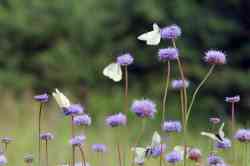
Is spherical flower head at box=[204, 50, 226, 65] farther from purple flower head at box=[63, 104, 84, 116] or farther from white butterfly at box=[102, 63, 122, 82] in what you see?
purple flower head at box=[63, 104, 84, 116]

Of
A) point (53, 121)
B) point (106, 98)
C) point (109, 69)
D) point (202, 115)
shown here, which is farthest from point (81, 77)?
point (109, 69)

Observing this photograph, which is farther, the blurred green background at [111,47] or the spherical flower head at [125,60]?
the blurred green background at [111,47]

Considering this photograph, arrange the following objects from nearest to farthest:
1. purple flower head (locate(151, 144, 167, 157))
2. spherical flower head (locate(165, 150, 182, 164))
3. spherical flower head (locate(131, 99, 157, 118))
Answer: spherical flower head (locate(131, 99, 157, 118)), purple flower head (locate(151, 144, 167, 157)), spherical flower head (locate(165, 150, 182, 164))

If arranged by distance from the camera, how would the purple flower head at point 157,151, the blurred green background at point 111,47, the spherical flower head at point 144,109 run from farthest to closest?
1. the blurred green background at point 111,47
2. the purple flower head at point 157,151
3. the spherical flower head at point 144,109

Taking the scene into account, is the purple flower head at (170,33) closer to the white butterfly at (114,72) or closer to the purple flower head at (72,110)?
the white butterfly at (114,72)

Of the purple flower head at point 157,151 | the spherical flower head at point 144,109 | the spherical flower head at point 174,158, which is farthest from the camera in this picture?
the spherical flower head at point 174,158

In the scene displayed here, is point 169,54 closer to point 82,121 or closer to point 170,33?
point 170,33

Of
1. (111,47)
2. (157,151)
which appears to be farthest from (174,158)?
(111,47)

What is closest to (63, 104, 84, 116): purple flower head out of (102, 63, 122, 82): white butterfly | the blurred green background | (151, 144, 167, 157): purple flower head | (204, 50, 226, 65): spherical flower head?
(102, 63, 122, 82): white butterfly

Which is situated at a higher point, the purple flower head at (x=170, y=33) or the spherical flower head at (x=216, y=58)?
the purple flower head at (x=170, y=33)

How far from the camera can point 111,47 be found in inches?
446

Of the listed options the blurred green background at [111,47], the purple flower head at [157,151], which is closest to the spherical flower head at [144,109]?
the purple flower head at [157,151]

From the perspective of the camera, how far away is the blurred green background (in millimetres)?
10547

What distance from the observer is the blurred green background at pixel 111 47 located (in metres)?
10.5
